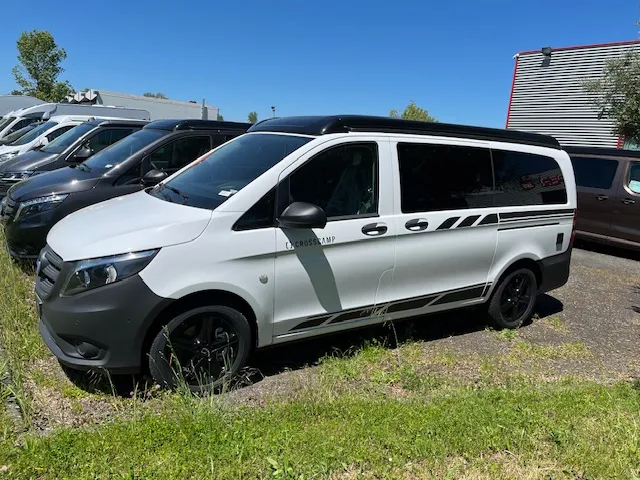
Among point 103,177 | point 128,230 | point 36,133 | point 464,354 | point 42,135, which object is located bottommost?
point 464,354

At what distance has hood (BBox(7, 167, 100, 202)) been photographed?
607 centimetres

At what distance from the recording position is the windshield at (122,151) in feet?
22.5

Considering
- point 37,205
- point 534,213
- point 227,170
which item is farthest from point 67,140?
point 534,213

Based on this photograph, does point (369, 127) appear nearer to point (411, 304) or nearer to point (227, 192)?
point (227, 192)

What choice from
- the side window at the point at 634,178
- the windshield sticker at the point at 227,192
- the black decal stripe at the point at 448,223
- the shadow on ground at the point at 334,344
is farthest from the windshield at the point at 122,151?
the side window at the point at 634,178

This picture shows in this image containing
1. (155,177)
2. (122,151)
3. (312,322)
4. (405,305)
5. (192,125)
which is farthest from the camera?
(192,125)

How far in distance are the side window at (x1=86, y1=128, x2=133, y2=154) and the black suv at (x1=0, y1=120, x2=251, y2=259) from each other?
8.17 ft

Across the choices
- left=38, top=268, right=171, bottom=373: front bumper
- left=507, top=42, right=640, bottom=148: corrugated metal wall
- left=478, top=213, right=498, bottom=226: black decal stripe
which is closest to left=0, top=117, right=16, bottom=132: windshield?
left=507, top=42, right=640, bottom=148: corrugated metal wall

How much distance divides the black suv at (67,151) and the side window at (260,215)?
558 centimetres

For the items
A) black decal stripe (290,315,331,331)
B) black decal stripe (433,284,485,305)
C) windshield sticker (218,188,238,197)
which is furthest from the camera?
black decal stripe (433,284,485,305)

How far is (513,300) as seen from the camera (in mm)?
5562

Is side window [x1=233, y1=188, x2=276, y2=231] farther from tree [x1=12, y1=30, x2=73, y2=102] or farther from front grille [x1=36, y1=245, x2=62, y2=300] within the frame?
tree [x1=12, y1=30, x2=73, y2=102]

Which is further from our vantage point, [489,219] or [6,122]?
[6,122]

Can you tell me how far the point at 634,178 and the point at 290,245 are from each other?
8300 millimetres
